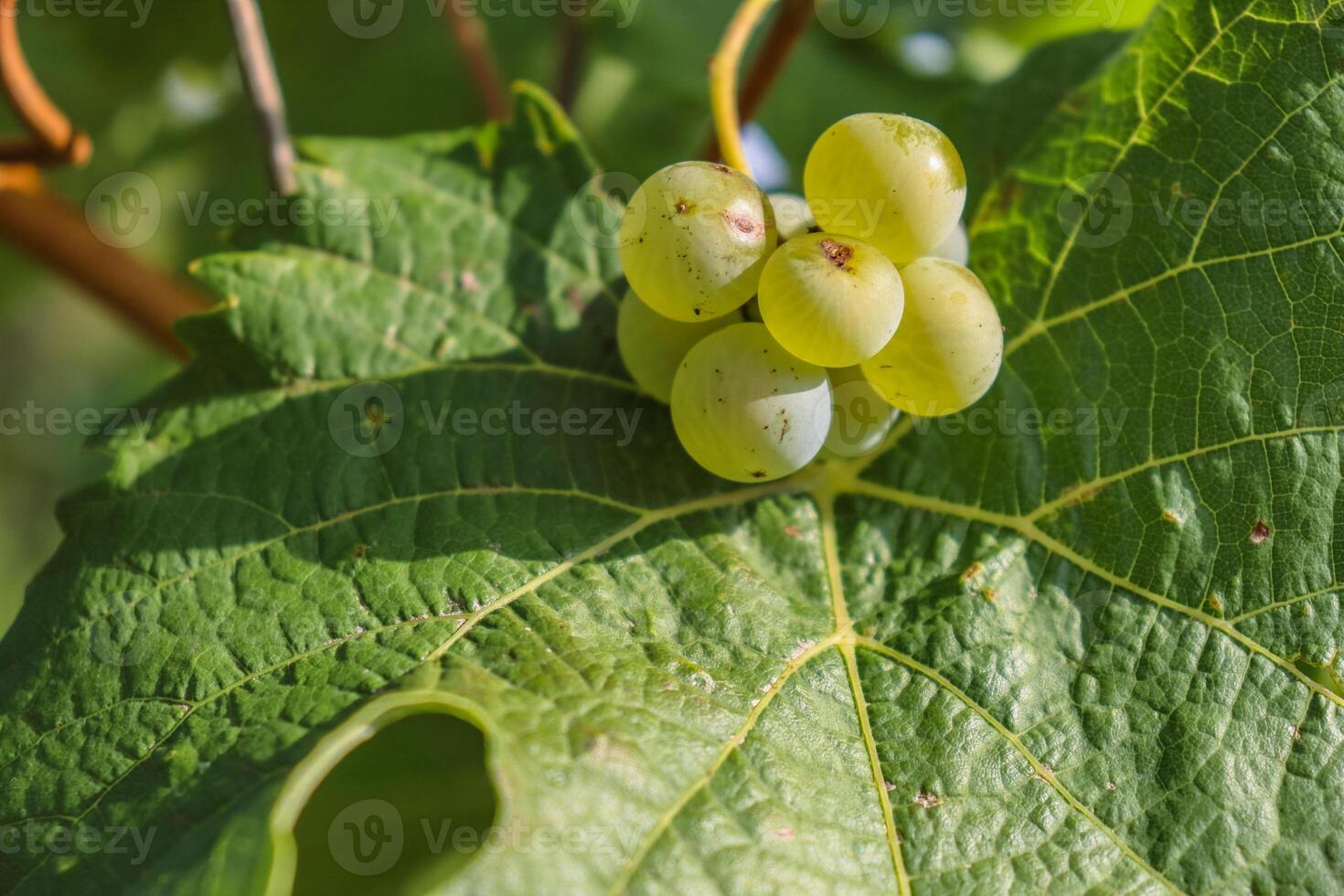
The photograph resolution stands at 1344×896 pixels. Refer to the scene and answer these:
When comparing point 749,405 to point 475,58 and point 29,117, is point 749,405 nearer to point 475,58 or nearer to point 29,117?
point 29,117

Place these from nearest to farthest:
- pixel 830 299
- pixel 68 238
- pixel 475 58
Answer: pixel 830 299 → pixel 68 238 → pixel 475 58

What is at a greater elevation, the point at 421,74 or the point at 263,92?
the point at 263,92

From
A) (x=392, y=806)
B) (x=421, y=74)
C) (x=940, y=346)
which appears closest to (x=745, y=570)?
(x=940, y=346)

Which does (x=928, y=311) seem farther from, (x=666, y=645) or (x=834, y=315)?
(x=666, y=645)

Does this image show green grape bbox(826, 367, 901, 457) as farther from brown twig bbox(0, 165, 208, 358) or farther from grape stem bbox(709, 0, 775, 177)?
brown twig bbox(0, 165, 208, 358)

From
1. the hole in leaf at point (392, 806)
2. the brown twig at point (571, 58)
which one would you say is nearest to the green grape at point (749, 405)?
the hole in leaf at point (392, 806)

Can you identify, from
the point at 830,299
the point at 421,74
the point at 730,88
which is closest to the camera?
the point at 830,299

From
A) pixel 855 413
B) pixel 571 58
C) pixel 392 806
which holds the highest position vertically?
pixel 571 58

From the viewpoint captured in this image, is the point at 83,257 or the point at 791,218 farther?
A: the point at 83,257
